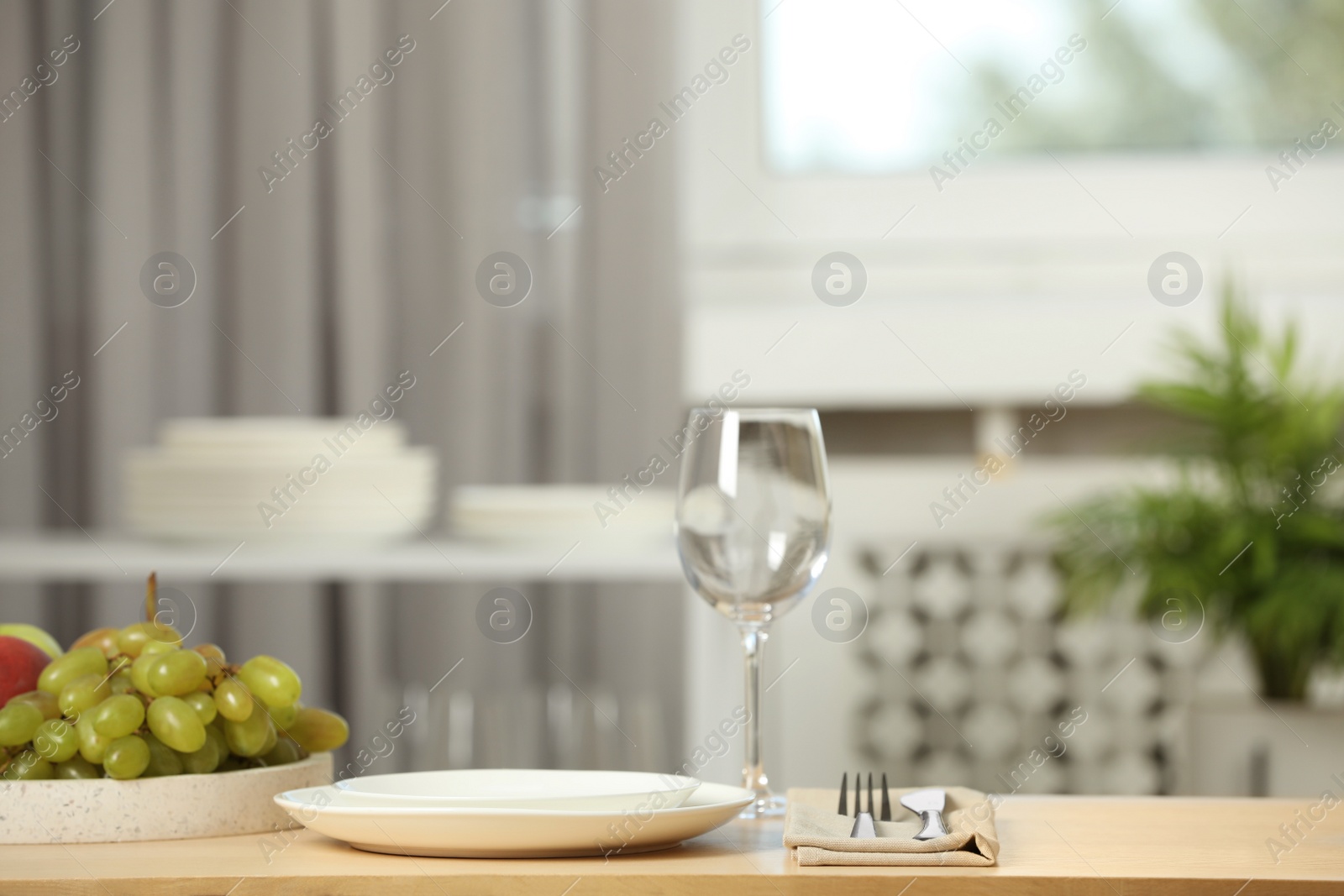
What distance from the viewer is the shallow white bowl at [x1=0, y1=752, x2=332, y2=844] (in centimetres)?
65

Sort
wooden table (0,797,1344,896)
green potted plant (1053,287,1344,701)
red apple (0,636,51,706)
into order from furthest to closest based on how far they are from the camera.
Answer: green potted plant (1053,287,1344,701), red apple (0,636,51,706), wooden table (0,797,1344,896)

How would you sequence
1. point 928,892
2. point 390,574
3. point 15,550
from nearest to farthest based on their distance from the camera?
1. point 928,892
2. point 390,574
3. point 15,550

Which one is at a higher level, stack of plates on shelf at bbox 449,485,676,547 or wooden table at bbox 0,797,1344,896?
stack of plates on shelf at bbox 449,485,676,547

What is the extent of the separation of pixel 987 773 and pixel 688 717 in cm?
54

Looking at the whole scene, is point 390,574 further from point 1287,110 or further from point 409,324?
point 1287,110

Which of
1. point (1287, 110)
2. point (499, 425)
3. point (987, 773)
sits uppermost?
point (1287, 110)

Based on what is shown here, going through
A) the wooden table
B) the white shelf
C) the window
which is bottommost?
the wooden table

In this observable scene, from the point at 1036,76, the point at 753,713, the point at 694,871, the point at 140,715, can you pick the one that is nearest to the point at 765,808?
the point at 753,713

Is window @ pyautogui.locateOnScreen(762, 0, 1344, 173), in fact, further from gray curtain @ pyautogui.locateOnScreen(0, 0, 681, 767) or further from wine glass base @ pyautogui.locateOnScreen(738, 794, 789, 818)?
wine glass base @ pyautogui.locateOnScreen(738, 794, 789, 818)

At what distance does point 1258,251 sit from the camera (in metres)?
2.16

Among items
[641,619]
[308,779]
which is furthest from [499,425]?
[308,779]

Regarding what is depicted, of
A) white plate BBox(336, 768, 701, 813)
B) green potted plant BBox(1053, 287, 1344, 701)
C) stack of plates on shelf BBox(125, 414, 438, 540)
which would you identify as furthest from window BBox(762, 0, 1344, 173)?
white plate BBox(336, 768, 701, 813)

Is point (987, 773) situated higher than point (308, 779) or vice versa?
Result: point (308, 779)

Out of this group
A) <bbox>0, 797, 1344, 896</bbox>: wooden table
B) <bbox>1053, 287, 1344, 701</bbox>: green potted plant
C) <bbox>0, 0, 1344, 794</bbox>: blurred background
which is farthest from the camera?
<bbox>0, 0, 1344, 794</bbox>: blurred background
